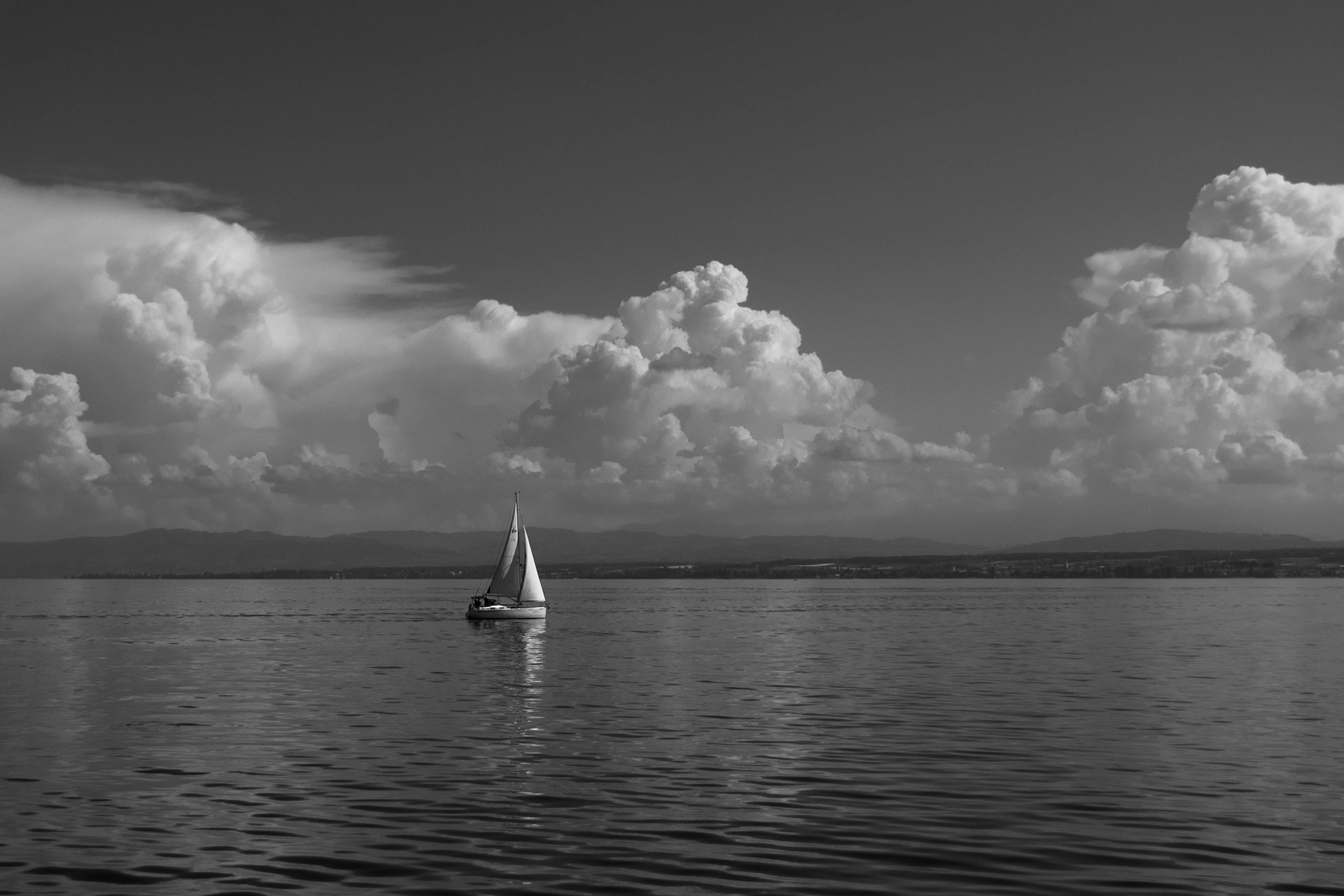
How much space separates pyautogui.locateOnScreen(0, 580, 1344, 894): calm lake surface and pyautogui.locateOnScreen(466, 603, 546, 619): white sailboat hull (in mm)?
56954

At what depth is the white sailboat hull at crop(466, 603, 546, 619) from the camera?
148m

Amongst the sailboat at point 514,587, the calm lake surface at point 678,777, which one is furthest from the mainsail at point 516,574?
the calm lake surface at point 678,777

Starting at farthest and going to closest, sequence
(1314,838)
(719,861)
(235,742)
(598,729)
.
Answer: (598,729) < (235,742) < (1314,838) < (719,861)

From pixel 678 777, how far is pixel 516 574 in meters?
115

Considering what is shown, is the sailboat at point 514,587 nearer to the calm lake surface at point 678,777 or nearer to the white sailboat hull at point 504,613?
the white sailboat hull at point 504,613

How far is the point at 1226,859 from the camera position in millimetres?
28953

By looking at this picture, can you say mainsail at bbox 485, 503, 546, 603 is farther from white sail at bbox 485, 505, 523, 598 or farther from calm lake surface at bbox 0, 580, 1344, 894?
calm lake surface at bbox 0, 580, 1344, 894

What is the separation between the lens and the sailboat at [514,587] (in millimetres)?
148000

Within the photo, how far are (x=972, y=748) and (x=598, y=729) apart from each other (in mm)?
15650

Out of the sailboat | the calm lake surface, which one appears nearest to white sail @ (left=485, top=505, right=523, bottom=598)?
the sailboat

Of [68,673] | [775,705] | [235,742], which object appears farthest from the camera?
[68,673]

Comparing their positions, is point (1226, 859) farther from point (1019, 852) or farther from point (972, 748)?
point (972, 748)

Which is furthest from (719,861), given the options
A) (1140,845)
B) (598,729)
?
(598,729)

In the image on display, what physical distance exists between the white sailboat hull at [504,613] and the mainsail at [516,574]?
131 centimetres
